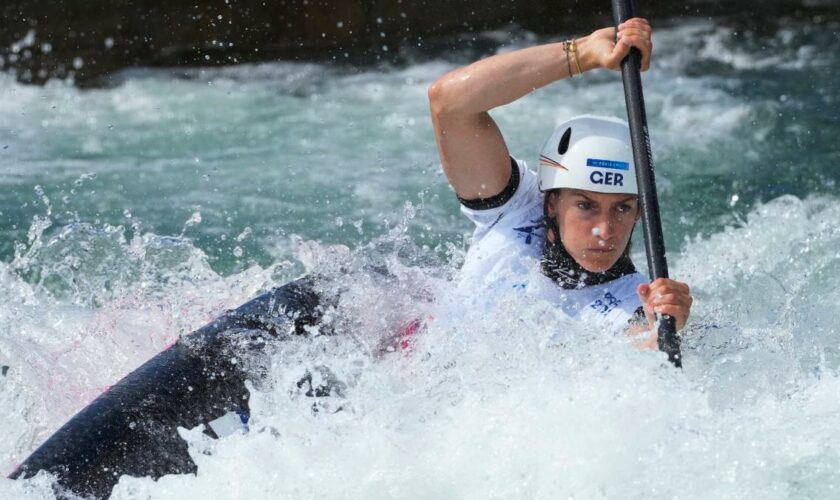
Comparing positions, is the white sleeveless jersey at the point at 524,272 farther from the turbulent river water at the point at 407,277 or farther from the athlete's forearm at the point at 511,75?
the athlete's forearm at the point at 511,75

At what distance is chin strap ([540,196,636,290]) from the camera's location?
374cm

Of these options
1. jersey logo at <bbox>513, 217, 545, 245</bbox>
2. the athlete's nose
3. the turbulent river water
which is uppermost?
the athlete's nose

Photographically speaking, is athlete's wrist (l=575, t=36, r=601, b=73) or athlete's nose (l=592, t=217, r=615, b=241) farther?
athlete's nose (l=592, t=217, r=615, b=241)

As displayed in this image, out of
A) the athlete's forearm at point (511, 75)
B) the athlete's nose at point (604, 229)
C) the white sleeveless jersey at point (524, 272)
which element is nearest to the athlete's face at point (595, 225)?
the athlete's nose at point (604, 229)

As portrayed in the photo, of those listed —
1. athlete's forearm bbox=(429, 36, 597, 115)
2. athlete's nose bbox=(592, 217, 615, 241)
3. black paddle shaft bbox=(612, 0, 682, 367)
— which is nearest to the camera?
black paddle shaft bbox=(612, 0, 682, 367)

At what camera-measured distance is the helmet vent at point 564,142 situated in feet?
12.3

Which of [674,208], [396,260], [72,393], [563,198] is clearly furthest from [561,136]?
[674,208]

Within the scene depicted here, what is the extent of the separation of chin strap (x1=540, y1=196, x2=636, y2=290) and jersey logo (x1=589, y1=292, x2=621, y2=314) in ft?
0.18

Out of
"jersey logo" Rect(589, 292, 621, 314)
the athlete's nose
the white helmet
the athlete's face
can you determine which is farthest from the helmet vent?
"jersey logo" Rect(589, 292, 621, 314)

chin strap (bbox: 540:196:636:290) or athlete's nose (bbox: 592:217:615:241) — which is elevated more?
athlete's nose (bbox: 592:217:615:241)

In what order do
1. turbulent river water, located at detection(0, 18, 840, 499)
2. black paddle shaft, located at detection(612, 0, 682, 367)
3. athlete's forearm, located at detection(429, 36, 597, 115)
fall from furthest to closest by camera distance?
athlete's forearm, located at detection(429, 36, 597, 115), black paddle shaft, located at detection(612, 0, 682, 367), turbulent river water, located at detection(0, 18, 840, 499)

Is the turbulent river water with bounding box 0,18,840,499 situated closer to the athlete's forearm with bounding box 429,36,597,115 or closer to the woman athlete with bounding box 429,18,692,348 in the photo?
the woman athlete with bounding box 429,18,692,348

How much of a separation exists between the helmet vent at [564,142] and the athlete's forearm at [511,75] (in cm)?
30

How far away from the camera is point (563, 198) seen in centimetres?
374
